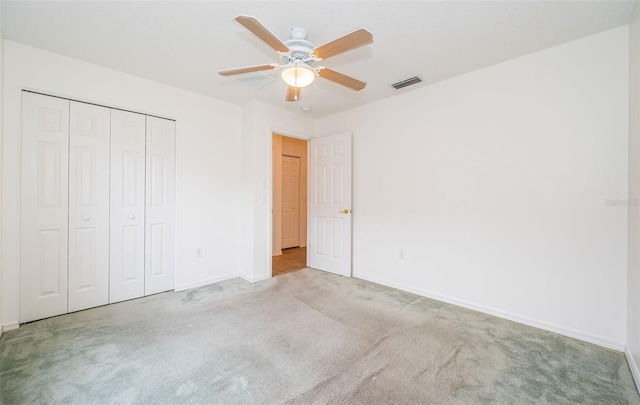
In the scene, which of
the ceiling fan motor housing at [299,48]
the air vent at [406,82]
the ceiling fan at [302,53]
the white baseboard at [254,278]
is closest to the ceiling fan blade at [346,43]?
the ceiling fan at [302,53]

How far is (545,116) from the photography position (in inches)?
94.9

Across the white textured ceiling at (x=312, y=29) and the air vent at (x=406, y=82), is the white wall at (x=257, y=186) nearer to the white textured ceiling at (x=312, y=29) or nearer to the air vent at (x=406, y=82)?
the white textured ceiling at (x=312, y=29)

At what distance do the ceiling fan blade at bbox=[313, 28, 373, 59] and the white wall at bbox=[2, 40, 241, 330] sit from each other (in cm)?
225

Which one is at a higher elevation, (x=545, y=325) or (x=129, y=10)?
(x=129, y=10)

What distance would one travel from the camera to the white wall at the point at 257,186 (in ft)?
12.2

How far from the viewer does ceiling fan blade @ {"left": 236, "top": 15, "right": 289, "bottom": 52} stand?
56.5 inches

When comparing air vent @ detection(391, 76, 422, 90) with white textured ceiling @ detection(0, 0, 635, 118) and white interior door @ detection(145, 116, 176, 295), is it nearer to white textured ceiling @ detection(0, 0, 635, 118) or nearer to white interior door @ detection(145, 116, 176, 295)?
white textured ceiling @ detection(0, 0, 635, 118)

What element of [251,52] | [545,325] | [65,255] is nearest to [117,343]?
[65,255]

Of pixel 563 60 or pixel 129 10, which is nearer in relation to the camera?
pixel 129 10

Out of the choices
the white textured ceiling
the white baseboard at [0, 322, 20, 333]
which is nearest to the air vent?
the white textured ceiling

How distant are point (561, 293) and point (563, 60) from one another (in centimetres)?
198

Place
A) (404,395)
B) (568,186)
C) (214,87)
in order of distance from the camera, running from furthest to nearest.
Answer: (214,87)
(568,186)
(404,395)

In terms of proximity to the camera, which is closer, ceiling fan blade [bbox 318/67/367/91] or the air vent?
ceiling fan blade [bbox 318/67/367/91]

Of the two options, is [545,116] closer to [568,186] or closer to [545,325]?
[568,186]
